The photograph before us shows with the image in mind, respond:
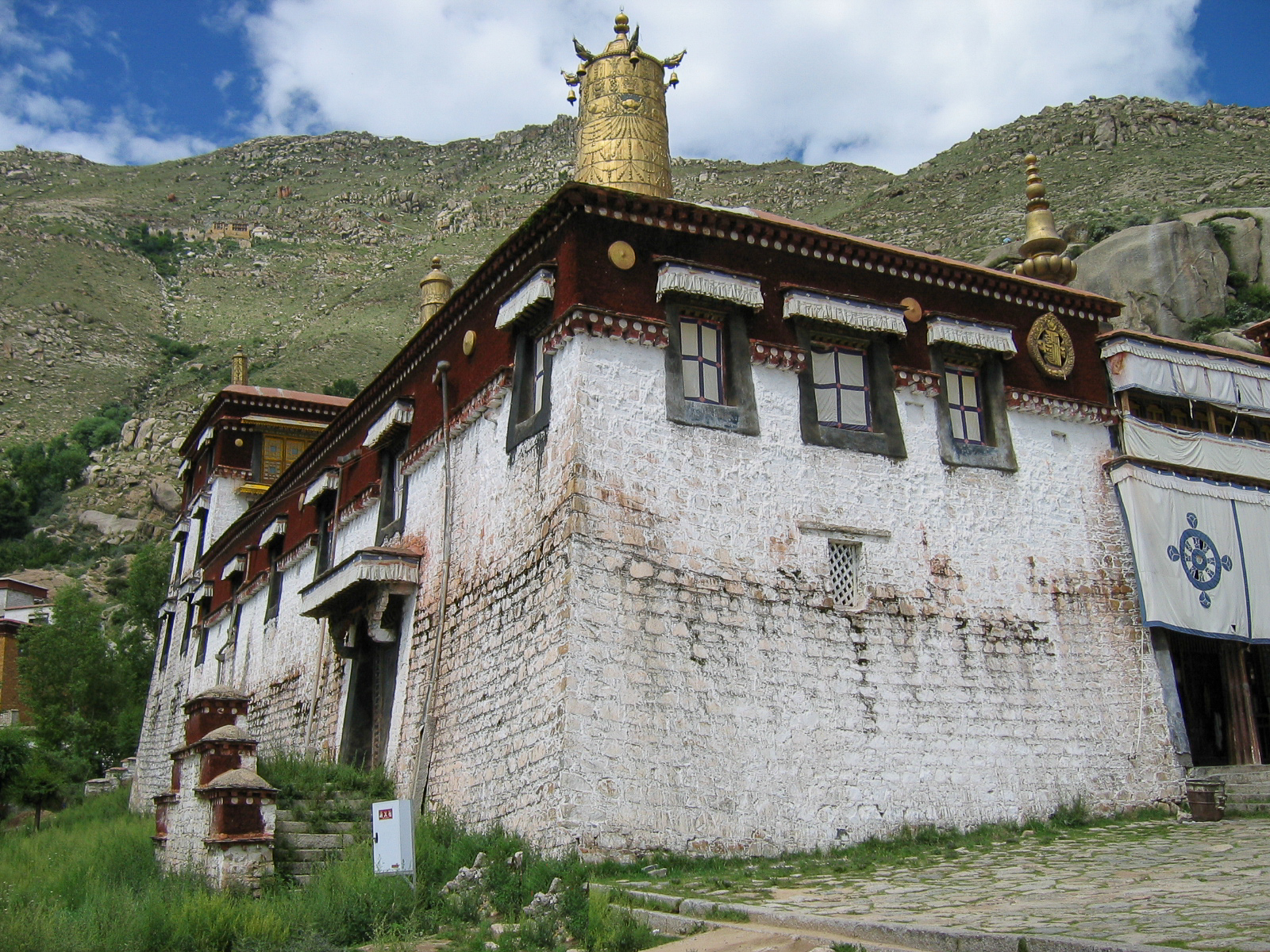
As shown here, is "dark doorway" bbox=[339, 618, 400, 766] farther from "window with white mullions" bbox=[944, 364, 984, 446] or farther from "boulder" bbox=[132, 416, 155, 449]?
"boulder" bbox=[132, 416, 155, 449]

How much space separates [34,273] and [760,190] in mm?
56602

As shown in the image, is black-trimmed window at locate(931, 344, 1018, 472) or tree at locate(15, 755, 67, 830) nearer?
black-trimmed window at locate(931, 344, 1018, 472)

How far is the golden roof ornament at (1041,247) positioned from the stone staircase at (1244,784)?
828cm

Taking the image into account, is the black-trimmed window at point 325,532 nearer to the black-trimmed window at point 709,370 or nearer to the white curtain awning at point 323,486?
the white curtain awning at point 323,486

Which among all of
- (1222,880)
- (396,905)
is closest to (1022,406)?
(1222,880)

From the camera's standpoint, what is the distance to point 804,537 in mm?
13773

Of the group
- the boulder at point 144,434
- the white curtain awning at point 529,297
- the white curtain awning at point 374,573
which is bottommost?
the white curtain awning at point 374,573

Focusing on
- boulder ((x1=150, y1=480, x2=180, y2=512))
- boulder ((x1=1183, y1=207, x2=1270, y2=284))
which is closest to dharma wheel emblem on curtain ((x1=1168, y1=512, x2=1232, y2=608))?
boulder ((x1=1183, y1=207, x2=1270, y2=284))

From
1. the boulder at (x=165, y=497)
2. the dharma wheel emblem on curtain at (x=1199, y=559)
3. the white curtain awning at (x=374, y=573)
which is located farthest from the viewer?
the boulder at (x=165, y=497)

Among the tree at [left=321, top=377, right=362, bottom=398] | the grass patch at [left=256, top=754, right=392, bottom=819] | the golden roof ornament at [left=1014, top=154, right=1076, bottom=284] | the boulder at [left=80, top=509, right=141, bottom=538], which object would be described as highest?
the tree at [left=321, top=377, right=362, bottom=398]

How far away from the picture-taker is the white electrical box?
9734 mm

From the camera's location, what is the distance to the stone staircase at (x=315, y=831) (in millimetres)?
12719

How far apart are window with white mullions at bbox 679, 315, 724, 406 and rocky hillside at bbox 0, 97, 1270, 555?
23422 millimetres

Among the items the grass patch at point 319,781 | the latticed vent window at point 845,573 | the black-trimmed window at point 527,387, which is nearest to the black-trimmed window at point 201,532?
the grass patch at point 319,781
